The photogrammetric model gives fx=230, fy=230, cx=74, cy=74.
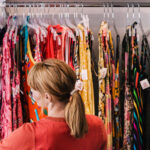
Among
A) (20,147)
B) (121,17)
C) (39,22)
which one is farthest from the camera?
(121,17)

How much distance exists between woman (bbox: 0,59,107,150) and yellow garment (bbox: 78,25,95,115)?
86 centimetres

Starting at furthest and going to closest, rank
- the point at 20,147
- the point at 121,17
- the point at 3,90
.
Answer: the point at 121,17, the point at 3,90, the point at 20,147

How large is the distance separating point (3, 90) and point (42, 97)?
3.18 ft

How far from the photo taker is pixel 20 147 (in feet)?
3.01

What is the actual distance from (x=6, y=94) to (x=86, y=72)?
67cm

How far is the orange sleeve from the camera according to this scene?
0.91 metres

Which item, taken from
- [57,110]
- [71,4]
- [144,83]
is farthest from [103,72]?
[57,110]

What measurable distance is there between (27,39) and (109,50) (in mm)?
696

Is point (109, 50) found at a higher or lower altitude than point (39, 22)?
lower

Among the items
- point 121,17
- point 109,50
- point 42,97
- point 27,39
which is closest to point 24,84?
point 27,39

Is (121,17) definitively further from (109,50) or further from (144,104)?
(144,104)

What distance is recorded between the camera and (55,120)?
3.20ft

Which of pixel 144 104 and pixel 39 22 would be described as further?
pixel 39 22

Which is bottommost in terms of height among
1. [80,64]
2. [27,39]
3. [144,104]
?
[144,104]
